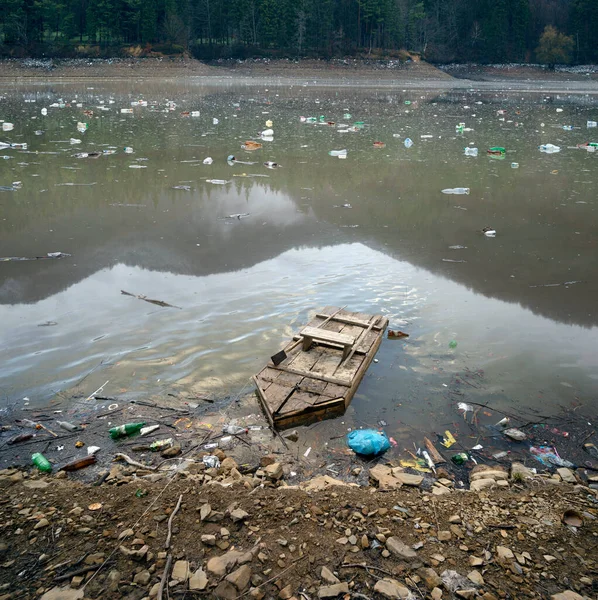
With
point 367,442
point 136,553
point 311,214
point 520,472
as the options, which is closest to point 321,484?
point 367,442

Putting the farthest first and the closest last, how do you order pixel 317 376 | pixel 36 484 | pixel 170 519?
1. pixel 317 376
2. pixel 36 484
3. pixel 170 519

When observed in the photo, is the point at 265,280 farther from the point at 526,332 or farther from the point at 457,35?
the point at 457,35

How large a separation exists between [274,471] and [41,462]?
148 centimetres

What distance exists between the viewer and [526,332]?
17.1 feet

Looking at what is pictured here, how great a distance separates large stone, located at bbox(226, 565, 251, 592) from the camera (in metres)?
2.30

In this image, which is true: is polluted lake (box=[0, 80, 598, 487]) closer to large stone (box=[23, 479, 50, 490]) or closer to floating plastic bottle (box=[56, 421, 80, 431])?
floating plastic bottle (box=[56, 421, 80, 431])

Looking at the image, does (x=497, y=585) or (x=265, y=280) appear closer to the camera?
(x=497, y=585)

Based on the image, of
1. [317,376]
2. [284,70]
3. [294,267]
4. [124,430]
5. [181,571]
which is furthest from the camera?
[284,70]

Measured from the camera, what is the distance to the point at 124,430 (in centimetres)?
361

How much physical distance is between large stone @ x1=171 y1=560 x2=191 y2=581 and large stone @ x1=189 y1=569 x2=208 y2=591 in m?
0.03

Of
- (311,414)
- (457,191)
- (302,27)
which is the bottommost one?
(311,414)

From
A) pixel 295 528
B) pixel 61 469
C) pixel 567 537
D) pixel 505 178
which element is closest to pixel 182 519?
pixel 295 528

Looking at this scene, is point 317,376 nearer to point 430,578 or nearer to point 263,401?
point 263,401

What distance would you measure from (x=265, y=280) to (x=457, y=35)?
77.8 m
